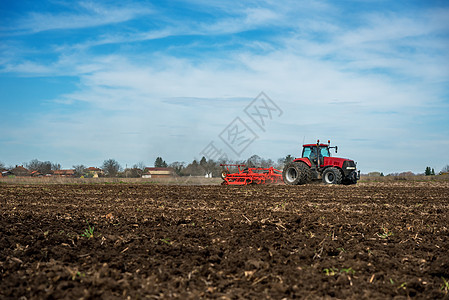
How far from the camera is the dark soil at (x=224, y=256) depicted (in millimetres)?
5000

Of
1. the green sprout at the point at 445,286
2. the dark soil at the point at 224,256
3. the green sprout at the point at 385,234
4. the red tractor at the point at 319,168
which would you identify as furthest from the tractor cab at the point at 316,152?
the green sprout at the point at 445,286

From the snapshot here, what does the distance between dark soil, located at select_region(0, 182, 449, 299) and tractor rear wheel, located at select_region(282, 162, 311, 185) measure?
13012mm

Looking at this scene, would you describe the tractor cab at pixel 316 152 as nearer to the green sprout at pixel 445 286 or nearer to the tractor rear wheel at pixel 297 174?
the tractor rear wheel at pixel 297 174

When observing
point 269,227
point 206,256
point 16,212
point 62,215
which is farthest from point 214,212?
point 16,212

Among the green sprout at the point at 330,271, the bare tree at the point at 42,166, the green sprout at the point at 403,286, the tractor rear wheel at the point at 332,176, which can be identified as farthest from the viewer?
the bare tree at the point at 42,166

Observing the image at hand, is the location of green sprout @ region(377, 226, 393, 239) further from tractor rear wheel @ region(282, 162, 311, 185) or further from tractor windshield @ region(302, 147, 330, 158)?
tractor windshield @ region(302, 147, 330, 158)

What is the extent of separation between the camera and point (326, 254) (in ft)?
21.7

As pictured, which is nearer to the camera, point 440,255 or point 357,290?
point 357,290

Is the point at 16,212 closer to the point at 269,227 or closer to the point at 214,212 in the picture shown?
the point at 214,212

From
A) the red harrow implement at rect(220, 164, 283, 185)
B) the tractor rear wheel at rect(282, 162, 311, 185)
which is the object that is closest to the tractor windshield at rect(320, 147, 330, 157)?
the tractor rear wheel at rect(282, 162, 311, 185)

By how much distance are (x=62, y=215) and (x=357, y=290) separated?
836cm

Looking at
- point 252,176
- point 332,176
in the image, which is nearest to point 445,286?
point 332,176

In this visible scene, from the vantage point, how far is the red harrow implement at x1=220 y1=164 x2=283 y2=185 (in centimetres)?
2577

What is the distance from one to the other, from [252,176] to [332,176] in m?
4.83
